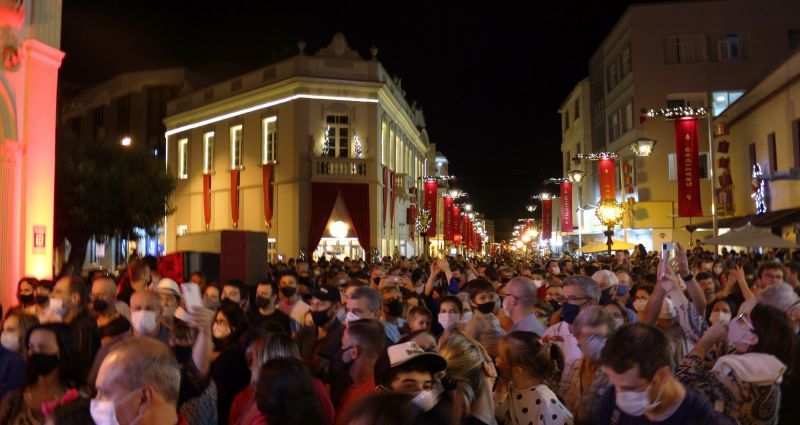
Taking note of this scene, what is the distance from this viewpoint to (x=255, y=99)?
1404 inches

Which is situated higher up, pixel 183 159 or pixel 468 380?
pixel 183 159

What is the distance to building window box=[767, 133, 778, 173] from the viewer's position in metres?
27.2

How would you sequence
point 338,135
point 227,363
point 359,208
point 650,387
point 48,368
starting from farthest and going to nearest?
point 338,135 → point 359,208 → point 227,363 → point 48,368 → point 650,387

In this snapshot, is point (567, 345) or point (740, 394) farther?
point (567, 345)

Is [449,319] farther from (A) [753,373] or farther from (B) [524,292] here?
(A) [753,373]

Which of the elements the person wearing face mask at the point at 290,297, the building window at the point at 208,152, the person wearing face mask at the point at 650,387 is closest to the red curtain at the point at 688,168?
the person wearing face mask at the point at 290,297

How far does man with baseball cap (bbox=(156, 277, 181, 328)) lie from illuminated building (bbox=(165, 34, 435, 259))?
2569 cm

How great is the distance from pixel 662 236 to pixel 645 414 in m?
37.9

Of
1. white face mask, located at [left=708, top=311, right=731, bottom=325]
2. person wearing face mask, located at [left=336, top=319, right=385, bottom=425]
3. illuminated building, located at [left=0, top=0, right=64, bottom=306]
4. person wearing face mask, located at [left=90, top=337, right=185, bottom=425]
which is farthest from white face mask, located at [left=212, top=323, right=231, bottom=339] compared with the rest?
illuminated building, located at [left=0, top=0, right=64, bottom=306]

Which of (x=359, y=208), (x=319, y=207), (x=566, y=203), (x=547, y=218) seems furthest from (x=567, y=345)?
(x=547, y=218)

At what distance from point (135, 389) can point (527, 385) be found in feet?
7.43

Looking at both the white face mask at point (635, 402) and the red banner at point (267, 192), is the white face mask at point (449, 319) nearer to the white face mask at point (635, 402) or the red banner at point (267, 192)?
the white face mask at point (635, 402)

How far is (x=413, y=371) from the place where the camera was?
11.9ft

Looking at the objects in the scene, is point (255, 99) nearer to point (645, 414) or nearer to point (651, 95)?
point (651, 95)
